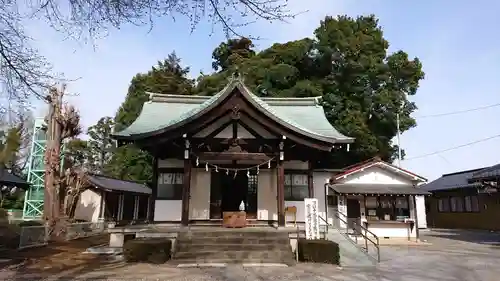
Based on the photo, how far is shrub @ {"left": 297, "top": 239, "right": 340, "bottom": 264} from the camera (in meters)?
11.1

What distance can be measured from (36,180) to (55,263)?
17110mm

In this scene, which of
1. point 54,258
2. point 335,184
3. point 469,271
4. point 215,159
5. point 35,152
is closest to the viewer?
point 469,271

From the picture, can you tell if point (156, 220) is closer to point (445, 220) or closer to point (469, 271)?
point (469, 271)

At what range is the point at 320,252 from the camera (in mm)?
11180

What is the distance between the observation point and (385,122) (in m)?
32.9

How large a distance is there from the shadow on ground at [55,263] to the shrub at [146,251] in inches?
15.7

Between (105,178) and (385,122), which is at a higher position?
(385,122)

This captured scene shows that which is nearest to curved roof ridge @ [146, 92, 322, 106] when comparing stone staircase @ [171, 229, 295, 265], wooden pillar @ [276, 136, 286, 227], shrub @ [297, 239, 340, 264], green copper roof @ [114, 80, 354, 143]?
green copper roof @ [114, 80, 354, 143]

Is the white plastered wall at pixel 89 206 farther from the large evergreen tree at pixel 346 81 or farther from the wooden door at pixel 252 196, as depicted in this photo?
the wooden door at pixel 252 196

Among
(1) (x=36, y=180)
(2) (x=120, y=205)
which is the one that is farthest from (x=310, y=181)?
(1) (x=36, y=180)

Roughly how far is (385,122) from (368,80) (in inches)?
158

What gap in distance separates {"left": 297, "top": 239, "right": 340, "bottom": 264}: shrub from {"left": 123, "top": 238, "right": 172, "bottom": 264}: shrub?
4202mm

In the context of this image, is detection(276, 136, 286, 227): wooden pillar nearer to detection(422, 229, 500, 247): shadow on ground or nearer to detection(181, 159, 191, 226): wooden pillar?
detection(181, 159, 191, 226): wooden pillar

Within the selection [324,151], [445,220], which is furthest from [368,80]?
[324,151]
